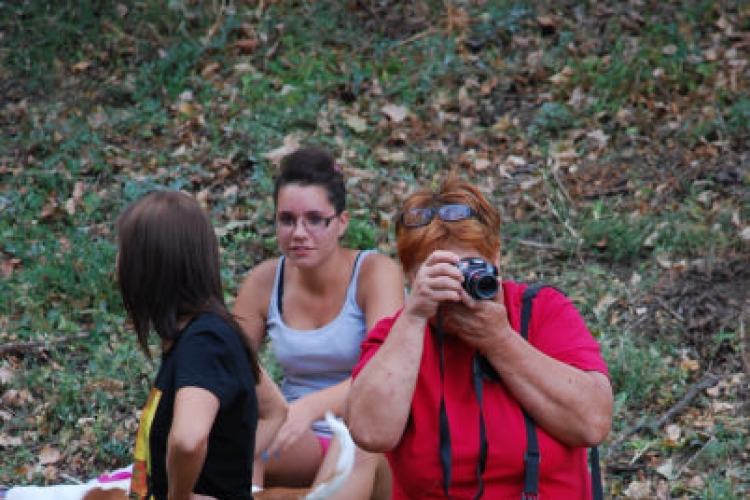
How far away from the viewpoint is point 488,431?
8.49ft

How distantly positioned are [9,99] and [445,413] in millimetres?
6791

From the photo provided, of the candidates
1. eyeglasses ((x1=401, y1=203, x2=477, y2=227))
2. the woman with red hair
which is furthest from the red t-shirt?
eyeglasses ((x1=401, y1=203, x2=477, y2=227))

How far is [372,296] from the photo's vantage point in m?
4.03

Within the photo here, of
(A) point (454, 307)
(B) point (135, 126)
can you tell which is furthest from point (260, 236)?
(A) point (454, 307)

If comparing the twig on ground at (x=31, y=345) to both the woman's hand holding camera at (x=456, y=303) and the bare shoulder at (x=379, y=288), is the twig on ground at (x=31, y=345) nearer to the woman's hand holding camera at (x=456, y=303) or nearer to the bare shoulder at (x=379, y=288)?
the bare shoulder at (x=379, y=288)

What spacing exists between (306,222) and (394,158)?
127 inches

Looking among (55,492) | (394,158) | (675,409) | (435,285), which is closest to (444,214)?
(435,285)

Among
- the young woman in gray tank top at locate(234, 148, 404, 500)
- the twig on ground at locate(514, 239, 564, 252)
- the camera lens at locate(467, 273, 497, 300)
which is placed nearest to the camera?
the camera lens at locate(467, 273, 497, 300)

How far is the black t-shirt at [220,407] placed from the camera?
2.61 m

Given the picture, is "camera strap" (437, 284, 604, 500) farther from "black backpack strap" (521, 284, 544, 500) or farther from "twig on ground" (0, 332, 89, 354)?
"twig on ground" (0, 332, 89, 354)

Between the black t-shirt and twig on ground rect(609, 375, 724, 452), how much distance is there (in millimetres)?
2501

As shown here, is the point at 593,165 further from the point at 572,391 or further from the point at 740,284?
the point at 572,391

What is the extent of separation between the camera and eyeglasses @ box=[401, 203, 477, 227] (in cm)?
275

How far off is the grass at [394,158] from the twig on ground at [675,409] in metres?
0.04
